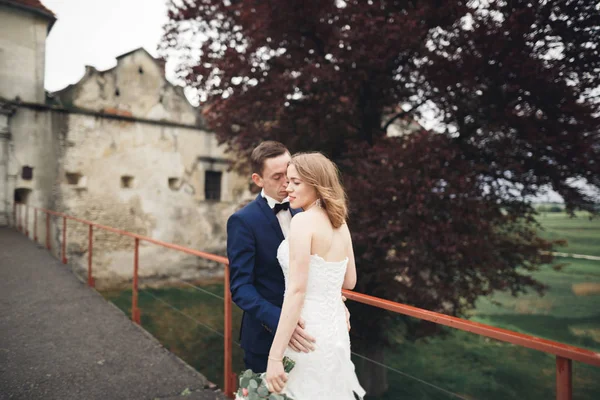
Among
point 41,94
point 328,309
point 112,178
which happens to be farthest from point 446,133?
point 41,94

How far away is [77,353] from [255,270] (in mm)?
2881

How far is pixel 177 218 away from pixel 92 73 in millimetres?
5617

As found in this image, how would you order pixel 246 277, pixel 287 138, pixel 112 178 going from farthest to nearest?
1. pixel 112 178
2. pixel 287 138
3. pixel 246 277

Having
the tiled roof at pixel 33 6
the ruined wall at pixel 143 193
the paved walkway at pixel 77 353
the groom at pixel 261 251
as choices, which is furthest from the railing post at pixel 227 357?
the tiled roof at pixel 33 6

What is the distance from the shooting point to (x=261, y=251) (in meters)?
1.79

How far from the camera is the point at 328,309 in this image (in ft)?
5.24

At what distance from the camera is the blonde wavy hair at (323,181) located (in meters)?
1.51

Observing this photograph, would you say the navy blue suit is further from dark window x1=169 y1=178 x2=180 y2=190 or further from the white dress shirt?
dark window x1=169 y1=178 x2=180 y2=190

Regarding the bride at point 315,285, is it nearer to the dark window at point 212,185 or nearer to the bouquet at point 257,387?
the bouquet at point 257,387

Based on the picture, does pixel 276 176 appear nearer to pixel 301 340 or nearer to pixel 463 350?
pixel 301 340

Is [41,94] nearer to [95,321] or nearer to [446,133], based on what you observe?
[95,321]

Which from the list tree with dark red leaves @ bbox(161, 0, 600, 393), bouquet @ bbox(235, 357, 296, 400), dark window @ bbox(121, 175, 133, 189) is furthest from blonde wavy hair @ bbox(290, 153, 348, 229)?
dark window @ bbox(121, 175, 133, 189)

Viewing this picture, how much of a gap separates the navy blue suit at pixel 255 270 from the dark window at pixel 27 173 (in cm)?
1292

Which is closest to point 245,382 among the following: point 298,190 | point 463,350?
point 298,190
